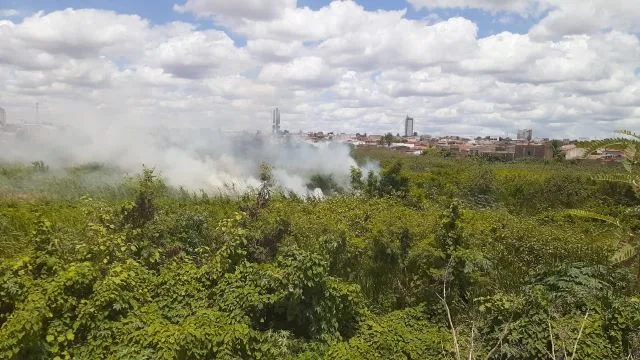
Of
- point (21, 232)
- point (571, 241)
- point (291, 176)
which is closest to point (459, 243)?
point (571, 241)

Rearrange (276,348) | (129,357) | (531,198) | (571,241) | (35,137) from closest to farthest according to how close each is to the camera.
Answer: (129,357), (276,348), (571,241), (531,198), (35,137)

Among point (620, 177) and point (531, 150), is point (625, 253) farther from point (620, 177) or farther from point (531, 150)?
point (531, 150)

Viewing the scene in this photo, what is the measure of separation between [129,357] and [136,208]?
11.9ft

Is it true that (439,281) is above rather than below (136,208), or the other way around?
below

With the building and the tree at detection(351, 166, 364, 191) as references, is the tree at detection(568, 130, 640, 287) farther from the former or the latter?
the building

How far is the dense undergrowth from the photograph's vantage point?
6.32 metres

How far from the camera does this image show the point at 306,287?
23.1ft

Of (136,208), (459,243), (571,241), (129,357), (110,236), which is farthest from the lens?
(571,241)

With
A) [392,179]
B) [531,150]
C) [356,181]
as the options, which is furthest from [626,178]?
[531,150]

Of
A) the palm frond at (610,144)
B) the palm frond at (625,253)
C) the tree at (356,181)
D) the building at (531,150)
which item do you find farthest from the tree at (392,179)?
the building at (531,150)

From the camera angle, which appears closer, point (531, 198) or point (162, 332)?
point (162, 332)

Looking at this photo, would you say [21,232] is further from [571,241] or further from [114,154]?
[114,154]

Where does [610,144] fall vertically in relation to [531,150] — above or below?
above

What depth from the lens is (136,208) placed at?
9109mm
